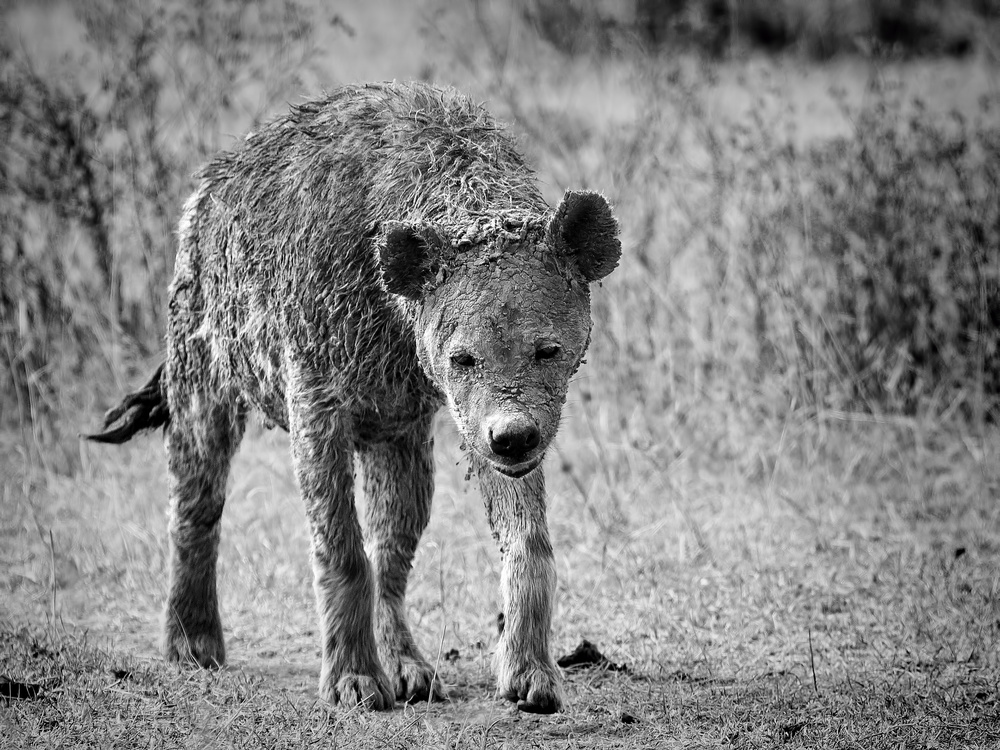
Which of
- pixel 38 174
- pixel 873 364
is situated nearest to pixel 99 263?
pixel 38 174

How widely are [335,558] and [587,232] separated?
137cm

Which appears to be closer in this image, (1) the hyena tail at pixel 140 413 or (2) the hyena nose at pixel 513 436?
(2) the hyena nose at pixel 513 436

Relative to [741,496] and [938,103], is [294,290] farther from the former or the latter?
[938,103]

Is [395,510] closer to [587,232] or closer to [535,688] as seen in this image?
[535,688]

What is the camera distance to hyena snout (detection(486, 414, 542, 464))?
11.9 feet

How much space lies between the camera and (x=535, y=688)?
4074mm

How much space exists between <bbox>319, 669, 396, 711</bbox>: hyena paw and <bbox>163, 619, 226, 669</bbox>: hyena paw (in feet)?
2.48

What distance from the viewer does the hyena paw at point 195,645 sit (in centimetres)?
489

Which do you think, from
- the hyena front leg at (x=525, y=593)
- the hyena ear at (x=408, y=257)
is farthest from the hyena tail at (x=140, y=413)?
the hyena ear at (x=408, y=257)

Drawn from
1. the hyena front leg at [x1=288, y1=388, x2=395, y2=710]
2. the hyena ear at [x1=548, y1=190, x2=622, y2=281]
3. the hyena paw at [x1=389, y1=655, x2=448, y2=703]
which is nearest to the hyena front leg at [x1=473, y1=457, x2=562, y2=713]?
the hyena paw at [x1=389, y1=655, x2=448, y2=703]

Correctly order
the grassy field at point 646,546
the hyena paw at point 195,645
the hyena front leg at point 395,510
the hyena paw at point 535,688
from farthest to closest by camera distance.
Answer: the hyena paw at point 195,645 < the hyena front leg at point 395,510 < the grassy field at point 646,546 < the hyena paw at point 535,688

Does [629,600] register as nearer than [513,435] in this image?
No

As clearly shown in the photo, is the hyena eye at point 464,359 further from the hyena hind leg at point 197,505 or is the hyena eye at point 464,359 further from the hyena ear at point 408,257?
the hyena hind leg at point 197,505

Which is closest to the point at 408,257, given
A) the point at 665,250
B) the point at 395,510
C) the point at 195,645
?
the point at 395,510
